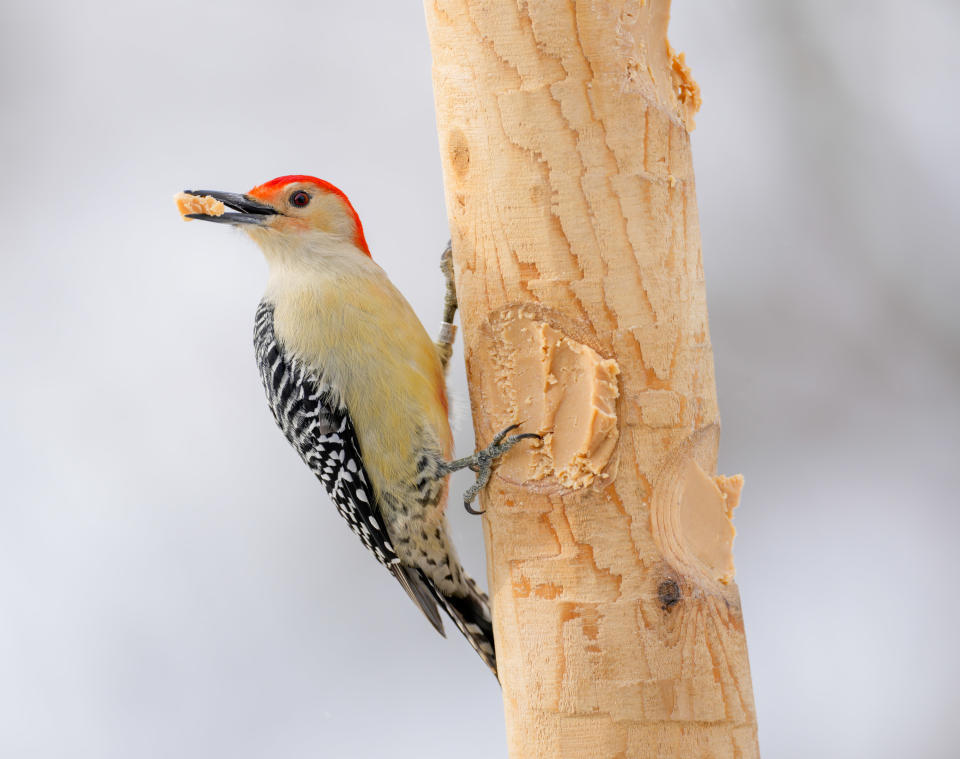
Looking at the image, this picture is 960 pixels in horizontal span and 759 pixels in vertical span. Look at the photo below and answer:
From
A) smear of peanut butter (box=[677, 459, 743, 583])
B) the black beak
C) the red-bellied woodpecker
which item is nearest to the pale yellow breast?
the red-bellied woodpecker

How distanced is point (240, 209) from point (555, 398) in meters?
0.94

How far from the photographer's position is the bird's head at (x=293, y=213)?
198cm

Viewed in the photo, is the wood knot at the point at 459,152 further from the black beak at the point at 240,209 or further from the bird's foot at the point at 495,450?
the black beak at the point at 240,209

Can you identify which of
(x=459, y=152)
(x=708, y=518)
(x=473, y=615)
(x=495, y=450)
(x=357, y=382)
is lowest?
(x=473, y=615)

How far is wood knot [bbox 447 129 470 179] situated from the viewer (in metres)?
1.45

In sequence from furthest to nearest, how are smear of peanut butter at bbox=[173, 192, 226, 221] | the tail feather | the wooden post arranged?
the tail feather
smear of peanut butter at bbox=[173, 192, 226, 221]
the wooden post

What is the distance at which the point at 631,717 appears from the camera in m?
1.35

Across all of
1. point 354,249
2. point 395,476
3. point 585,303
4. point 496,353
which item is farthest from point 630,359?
point 354,249

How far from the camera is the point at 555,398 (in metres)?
1.42

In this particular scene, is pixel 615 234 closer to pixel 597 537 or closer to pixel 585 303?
pixel 585 303

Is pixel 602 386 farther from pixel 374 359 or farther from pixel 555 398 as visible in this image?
pixel 374 359

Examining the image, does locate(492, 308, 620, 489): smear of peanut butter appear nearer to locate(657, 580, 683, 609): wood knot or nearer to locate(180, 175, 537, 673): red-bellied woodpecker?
locate(657, 580, 683, 609): wood knot

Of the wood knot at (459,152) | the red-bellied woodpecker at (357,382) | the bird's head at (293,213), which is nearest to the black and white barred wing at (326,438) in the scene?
the red-bellied woodpecker at (357,382)

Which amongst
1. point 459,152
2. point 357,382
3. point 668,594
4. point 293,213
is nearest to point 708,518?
point 668,594
